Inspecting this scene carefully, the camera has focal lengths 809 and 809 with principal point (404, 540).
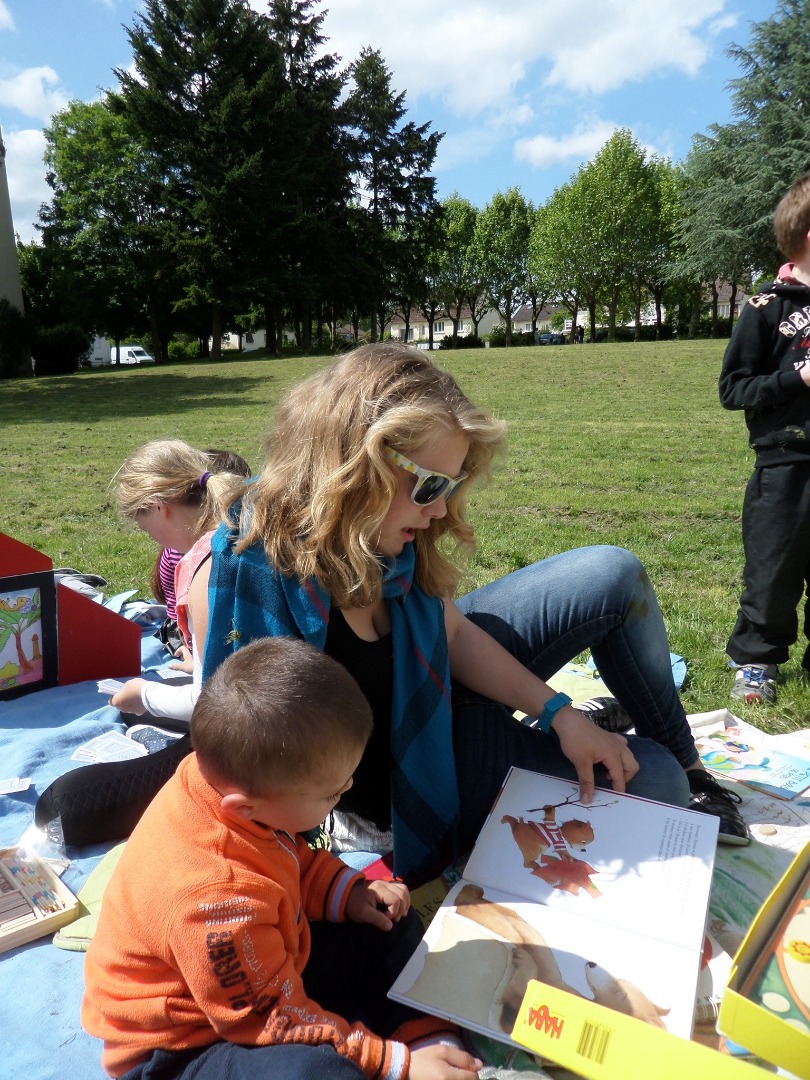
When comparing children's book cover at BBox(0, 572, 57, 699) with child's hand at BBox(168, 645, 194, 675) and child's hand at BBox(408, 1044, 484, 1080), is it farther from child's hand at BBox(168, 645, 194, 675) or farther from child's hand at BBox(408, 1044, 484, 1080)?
child's hand at BBox(408, 1044, 484, 1080)

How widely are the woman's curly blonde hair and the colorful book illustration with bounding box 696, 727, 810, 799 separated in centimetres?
151

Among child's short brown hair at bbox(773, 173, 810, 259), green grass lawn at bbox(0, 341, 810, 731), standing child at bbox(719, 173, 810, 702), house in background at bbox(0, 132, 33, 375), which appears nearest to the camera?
child's short brown hair at bbox(773, 173, 810, 259)

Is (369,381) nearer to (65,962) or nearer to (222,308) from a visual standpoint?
(65,962)

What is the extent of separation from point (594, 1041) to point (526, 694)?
2.98 feet

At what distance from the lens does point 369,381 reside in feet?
5.67

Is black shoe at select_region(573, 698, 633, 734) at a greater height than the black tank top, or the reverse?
the black tank top

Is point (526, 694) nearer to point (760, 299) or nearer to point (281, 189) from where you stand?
point (760, 299)

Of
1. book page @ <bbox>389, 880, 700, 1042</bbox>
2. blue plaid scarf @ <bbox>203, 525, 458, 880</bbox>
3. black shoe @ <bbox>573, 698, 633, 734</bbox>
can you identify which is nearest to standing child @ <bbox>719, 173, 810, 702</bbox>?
black shoe @ <bbox>573, 698, 633, 734</bbox>

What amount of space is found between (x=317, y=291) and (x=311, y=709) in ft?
93.2

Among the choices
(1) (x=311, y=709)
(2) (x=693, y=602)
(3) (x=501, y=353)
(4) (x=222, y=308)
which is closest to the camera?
(1) (x=311, y=709)

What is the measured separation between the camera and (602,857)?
173 centimetres

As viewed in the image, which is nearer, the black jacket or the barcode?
the barcode

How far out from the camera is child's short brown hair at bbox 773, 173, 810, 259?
2.87 meters

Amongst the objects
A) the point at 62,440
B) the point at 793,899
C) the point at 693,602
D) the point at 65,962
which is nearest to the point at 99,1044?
the point at 65,962
